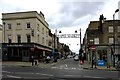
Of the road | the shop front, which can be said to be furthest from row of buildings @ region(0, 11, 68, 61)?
the road

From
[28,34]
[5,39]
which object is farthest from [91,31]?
[5,39]

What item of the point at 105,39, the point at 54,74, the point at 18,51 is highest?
the point at 105,39

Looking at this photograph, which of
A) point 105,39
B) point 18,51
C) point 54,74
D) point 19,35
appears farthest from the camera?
point 105,39

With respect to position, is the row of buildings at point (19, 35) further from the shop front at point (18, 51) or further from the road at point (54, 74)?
the road at point (54, 74)

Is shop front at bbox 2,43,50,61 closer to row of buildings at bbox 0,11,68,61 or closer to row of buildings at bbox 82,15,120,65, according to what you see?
row of buildings at bbox 0,11,68,61

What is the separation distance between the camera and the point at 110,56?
171ft

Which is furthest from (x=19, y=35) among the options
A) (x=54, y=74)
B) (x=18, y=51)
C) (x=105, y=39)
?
(x=54, y=74)

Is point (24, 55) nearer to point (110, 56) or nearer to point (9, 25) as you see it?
point (9, 25)

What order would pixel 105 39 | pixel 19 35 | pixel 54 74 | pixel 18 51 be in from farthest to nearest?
1. pixel 105 39
2. pixel 18 51
3. pixel 19 35
4. pixel 54 74

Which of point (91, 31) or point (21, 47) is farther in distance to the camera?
point (91, 31)

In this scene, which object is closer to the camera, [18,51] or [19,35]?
[19,35]

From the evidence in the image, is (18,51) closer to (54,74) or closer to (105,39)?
(105,39)

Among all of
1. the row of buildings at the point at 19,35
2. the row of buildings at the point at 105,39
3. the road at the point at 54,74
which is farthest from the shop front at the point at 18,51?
the road at the point at 54,74

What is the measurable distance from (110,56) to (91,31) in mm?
11389
